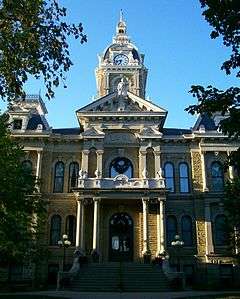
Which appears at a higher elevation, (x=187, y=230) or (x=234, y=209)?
(x=234, y=209)

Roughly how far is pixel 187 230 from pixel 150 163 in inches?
246

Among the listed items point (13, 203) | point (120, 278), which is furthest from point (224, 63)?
point (120, 278)

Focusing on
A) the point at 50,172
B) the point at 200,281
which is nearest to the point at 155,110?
the point at 50,172

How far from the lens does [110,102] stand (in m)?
36.7

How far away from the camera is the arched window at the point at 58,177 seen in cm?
3503

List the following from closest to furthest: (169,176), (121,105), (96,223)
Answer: (96,223) → (169,176) → (121,105)

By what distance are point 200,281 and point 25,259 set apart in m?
13.3

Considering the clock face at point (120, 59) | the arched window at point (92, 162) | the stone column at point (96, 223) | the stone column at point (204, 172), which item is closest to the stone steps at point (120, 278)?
the stone column at point (96, 223)

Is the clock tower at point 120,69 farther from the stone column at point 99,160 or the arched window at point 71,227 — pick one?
the arched window at point 71,227

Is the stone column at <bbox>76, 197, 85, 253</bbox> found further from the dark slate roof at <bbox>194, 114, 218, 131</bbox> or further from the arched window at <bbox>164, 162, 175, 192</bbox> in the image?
the dark slate roof at <bbox>194, 114, 218, 131</bbox>

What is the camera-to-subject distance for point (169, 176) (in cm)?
3562

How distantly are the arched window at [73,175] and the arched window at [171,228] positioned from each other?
838 cm

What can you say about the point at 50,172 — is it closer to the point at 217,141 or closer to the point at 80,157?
the point at 80,157

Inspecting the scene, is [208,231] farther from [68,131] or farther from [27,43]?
[27,43]
